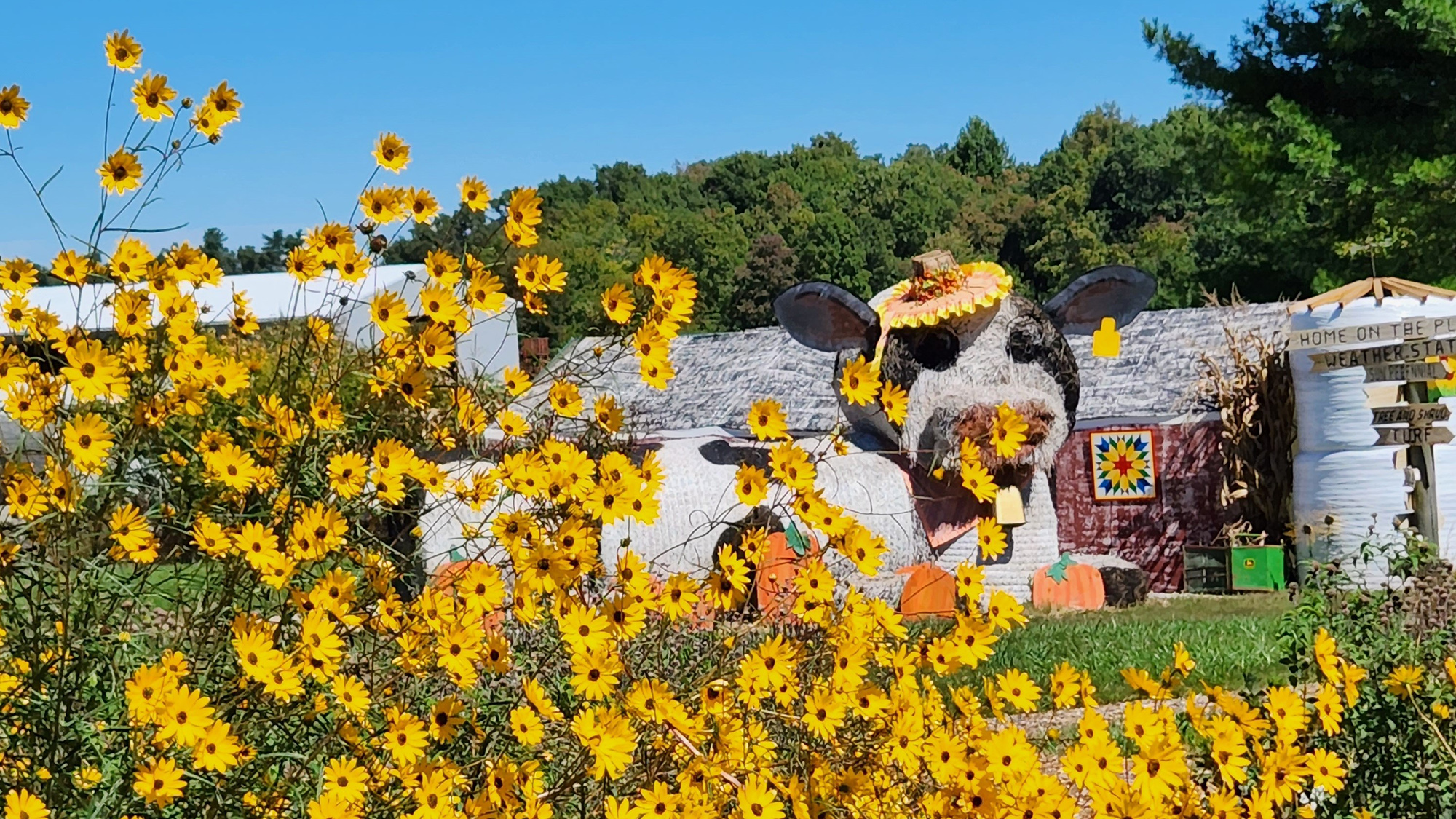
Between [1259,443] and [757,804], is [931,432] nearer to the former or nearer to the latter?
[1259,443]

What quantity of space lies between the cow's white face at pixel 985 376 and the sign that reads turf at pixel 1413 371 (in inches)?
66.0

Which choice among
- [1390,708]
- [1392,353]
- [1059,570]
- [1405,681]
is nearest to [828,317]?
[1059,570]

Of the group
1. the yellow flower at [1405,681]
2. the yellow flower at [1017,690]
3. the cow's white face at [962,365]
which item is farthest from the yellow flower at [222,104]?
the cow's white face at [962,365]

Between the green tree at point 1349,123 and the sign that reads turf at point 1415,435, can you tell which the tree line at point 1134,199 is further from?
the sign that reads turf at point 1415,435

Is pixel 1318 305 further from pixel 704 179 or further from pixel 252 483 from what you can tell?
pixel 704 179

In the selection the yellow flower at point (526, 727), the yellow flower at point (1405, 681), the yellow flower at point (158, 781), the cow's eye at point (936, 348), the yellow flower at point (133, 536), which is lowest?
the yellow flower at point (1405, 681)

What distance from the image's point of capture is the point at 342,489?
7.34ft

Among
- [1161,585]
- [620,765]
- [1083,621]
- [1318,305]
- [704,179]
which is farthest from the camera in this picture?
[704,179]

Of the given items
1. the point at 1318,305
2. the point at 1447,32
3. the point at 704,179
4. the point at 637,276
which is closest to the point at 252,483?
the point at 637,276

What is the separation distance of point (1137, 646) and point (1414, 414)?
2.86 m

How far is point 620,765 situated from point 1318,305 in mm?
8817

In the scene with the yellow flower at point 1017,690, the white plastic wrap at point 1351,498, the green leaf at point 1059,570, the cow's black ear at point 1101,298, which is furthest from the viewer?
the white plastic wrap at point 1351,498

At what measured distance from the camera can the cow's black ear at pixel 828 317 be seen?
8.84 metres

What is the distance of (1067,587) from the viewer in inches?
355
